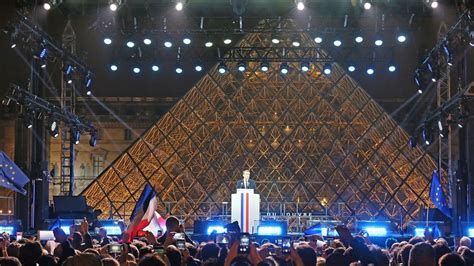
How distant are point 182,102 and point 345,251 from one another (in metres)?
20.9

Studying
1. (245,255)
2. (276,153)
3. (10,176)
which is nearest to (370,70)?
(276,153)

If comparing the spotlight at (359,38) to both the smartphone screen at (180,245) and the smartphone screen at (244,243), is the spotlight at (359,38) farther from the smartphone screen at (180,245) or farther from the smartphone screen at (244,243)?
the smartphone screen at (244,243)

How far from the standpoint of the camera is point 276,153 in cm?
2595

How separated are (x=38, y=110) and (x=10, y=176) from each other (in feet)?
7.65

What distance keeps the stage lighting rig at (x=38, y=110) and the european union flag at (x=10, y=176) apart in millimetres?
1142

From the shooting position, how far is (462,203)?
18562 mm

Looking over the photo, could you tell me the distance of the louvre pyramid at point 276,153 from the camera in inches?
992

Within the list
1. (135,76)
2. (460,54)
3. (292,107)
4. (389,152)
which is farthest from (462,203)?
(135,76)

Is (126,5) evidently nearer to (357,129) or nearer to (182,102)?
(182,102)

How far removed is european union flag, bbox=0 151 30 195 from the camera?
53.9 feet

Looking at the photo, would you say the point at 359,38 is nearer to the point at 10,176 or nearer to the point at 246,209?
the point at 246,209

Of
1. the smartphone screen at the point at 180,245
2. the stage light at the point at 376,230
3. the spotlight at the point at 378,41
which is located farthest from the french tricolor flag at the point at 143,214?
the spotlight at the point at 378,41

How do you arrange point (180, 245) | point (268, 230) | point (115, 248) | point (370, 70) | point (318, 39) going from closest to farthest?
point (115, 248)
point (180, 245)
point (268, 230)
point (318, 39)
point (370, 70)

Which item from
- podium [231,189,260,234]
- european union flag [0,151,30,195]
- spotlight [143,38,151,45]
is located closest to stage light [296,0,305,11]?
spotlight [143,38,151,45]
